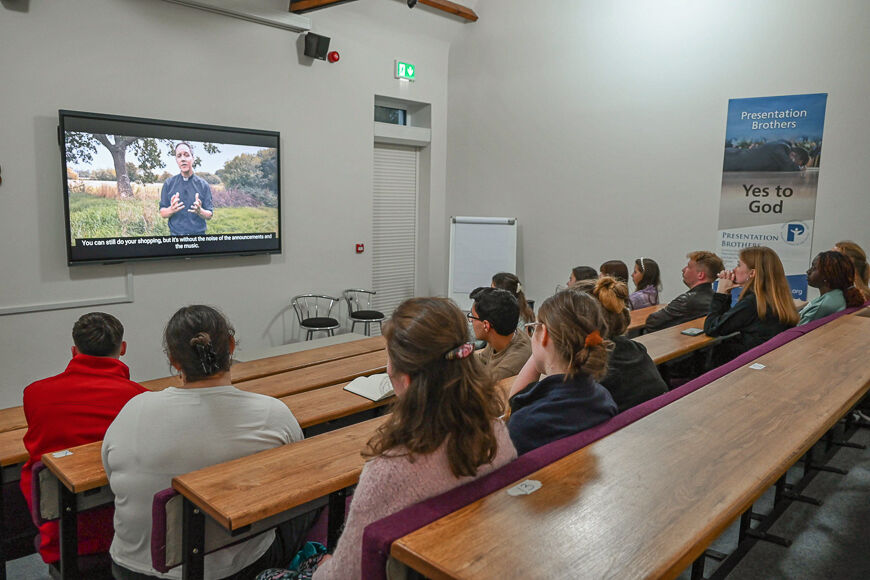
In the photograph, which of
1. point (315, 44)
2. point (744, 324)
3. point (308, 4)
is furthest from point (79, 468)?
point (315, 44)

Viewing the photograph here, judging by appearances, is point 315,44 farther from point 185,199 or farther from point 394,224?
point 394,224

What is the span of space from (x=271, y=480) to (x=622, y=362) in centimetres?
127

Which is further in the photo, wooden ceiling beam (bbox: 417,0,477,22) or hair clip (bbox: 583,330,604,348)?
wooden ceiling beam (bbox: 417,0,477,22)

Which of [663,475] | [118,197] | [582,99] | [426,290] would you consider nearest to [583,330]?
[663,475]

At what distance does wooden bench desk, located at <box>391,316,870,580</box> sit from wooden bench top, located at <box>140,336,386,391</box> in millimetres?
2008

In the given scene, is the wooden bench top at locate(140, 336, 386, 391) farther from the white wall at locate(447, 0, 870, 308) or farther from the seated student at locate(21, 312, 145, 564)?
the white wall at locate(447, 0, 870, 308)

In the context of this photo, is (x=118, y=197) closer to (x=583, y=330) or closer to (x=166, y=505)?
(x=166, y=505)

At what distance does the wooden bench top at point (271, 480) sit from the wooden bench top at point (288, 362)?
124cm

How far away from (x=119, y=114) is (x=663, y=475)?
4.60m

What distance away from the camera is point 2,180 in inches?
161

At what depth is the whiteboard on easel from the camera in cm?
648

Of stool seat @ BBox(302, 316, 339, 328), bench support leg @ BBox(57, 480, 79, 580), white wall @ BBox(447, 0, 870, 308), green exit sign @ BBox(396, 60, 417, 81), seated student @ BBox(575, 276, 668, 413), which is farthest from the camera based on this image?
green exit sign @ BBox(396, 60, 417, 81)

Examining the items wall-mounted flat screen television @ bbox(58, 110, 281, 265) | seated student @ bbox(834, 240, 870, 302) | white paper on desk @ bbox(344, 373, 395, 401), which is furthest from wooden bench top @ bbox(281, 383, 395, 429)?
seated student @ bbox(834, 240, 870, 302)

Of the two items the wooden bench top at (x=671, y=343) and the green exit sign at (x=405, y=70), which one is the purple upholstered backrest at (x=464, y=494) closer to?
the wooden bench top at (x=671, y=343)
